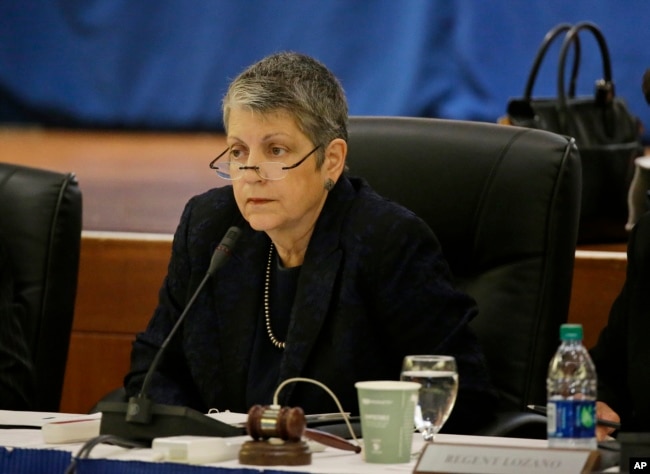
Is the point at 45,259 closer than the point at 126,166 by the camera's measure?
Yes

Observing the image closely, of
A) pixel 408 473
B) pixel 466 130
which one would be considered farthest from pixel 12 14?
pixel 408 473

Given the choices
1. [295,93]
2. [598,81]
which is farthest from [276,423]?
[598,81]

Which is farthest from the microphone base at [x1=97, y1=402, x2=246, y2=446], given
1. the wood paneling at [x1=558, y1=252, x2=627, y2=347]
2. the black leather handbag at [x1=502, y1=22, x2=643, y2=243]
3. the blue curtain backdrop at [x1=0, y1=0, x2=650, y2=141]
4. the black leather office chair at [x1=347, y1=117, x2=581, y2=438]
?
the blue curtain backdrop at [x1=0, y1=0, x2=650, y2=141]

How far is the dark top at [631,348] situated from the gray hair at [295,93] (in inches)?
20.9

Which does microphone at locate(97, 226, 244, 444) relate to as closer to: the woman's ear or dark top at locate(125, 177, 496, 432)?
dark top at locate(125, 177, 496, 432)

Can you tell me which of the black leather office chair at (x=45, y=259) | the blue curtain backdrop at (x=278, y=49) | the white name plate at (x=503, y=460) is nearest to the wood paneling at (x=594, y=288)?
the black leather office chair at (x=45, y=259)

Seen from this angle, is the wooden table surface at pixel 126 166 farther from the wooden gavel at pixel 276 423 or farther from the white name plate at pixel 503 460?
the white name plate at pixel 503 460

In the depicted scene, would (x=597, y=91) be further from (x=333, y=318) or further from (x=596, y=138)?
(x=333, y=318)

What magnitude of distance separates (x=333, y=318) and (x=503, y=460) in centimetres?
77

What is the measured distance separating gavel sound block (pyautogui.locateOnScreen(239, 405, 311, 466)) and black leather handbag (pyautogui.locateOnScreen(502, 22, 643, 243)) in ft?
5.50

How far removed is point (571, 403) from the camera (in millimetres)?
1407

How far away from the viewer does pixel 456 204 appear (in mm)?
2238

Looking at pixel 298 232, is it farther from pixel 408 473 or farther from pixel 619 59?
pixel 619 59

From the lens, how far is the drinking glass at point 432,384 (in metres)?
1.55
